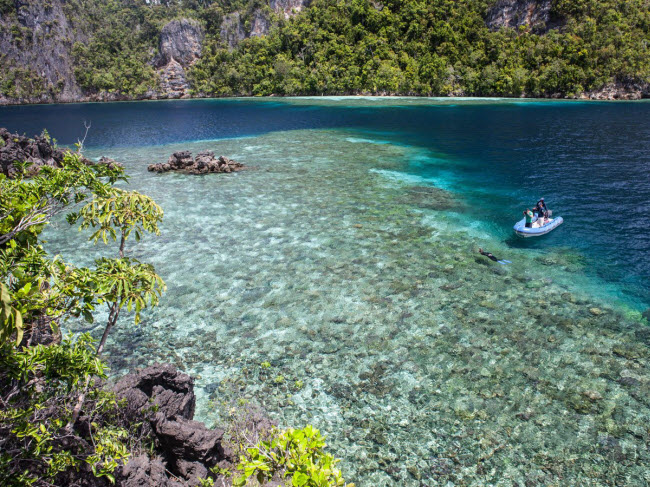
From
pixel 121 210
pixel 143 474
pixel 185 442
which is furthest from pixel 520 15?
pixel 143 474

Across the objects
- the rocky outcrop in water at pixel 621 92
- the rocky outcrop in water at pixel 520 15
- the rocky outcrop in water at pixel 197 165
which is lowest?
the rocky outcrop in water at pixel 197 165

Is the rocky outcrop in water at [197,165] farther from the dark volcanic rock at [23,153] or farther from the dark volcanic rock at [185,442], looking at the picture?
the dark volcanic rock at [185,442]

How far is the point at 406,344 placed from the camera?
1584 centimetres

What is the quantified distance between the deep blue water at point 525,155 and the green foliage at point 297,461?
1915 centimetres

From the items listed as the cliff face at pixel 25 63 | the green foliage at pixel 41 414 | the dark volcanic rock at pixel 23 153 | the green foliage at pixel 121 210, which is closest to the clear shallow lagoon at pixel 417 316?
the green foliage at pixel 41 414

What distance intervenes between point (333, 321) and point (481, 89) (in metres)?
155

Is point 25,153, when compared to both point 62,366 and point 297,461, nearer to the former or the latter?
point 62,366

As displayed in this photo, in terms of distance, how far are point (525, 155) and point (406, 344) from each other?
4276 centimetres

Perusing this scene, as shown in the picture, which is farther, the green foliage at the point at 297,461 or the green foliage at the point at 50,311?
the green foliage at the point at 50,311

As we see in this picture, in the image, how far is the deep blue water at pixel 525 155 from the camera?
25469 mm

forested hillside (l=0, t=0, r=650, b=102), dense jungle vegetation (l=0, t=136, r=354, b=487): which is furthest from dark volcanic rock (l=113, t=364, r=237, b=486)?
forested hillside (l=0, t=0, r=650, b=102)

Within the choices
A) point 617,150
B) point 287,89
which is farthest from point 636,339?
point 287,89

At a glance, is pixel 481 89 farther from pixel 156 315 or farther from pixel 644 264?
pixel 156 315

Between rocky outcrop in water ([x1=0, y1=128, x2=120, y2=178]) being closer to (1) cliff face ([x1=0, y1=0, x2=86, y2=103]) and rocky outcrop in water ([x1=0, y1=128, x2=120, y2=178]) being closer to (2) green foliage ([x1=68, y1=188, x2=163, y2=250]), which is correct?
(2) green foliage ([x1=68, y1=188, x2=163, y2=250])
